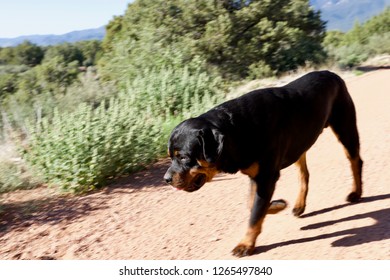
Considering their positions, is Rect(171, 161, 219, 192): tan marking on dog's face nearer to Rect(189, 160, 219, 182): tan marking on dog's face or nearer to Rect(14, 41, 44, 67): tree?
Rect(189, 160, 219, 182): tan marking on dog's face

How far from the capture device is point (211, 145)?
3926mm

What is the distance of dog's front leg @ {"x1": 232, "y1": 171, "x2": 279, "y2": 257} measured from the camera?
4.15m

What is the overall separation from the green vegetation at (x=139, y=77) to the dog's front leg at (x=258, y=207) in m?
3.22

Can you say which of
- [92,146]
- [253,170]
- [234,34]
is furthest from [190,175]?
[234,34]

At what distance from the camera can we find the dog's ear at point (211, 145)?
12.8ft

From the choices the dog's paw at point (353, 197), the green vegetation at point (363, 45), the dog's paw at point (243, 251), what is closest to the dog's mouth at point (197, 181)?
the dog's paw at point (243, 251)

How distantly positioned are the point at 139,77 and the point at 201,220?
7.60 metres

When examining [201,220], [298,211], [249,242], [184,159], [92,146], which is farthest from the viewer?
[92,146]

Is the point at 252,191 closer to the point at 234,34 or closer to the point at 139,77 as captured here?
the point at 139,77

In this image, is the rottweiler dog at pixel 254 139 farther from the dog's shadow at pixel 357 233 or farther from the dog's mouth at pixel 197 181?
the dog's shadow at pixel 357 233

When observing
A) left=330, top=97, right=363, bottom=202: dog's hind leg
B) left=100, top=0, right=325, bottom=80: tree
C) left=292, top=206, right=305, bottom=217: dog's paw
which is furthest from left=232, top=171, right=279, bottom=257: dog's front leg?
left=100, top=0, right=325, bottom=80: tree

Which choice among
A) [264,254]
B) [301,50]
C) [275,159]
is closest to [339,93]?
[275,159]

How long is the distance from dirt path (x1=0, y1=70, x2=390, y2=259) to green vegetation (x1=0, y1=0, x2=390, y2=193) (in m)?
0.53
